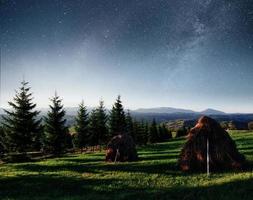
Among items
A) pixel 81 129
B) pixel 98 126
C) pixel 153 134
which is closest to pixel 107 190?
pixel 81 129

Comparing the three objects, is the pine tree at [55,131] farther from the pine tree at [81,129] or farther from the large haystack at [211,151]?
the large haystack at [211,151]

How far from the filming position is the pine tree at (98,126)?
6247 cm

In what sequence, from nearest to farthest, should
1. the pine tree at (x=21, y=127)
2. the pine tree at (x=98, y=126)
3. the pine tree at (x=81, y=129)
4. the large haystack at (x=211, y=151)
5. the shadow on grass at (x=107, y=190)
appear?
the shadow on grass at (x=107, y=190) < the large haystack at (x=211, y=151) < the pine tree at (x=21, y=127) < the pine tree at (x=81, y=129) < the pine tree at (x=98, y=126)

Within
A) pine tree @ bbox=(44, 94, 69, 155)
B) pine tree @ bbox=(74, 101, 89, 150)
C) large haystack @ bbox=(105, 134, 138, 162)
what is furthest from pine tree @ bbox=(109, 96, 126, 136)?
large haystack @ bbox=(105, 134, 138, 162)

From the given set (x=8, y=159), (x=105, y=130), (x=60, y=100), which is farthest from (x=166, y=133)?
(x=8, y=159)

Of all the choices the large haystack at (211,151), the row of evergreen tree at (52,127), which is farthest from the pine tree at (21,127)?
the large haystack at (211,151)

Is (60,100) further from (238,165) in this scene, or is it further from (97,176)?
(238,165)

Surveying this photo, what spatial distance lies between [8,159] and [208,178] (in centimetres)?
3312

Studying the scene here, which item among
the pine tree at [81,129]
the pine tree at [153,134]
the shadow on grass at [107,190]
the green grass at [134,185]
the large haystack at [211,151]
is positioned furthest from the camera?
the pine tree at [153,134]

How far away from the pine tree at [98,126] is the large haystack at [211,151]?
41.9 m

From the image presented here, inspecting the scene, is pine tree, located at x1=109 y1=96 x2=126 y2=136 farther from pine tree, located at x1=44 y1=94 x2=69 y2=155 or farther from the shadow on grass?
the shadow on grass

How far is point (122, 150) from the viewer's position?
30.1m

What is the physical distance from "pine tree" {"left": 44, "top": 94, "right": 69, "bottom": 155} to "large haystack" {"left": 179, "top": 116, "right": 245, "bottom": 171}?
1265 inches

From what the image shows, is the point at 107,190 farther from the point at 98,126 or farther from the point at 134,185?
the point at 98,126
